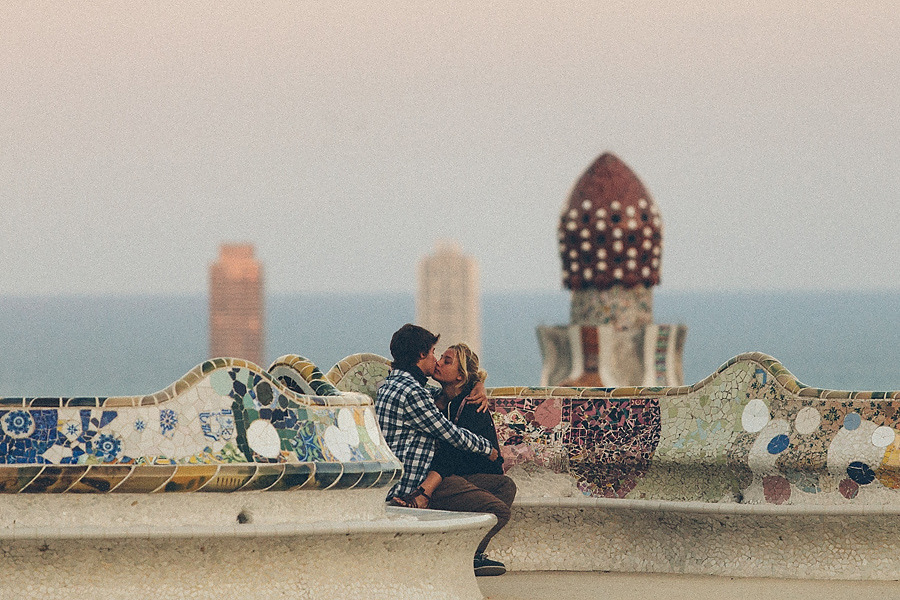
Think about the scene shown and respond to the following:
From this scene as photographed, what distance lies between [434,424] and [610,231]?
1888cm

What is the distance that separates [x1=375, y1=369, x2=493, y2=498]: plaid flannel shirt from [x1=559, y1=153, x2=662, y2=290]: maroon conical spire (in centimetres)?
1823

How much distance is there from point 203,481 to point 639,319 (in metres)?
21.3

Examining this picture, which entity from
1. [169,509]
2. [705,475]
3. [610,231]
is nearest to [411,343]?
[169,509]

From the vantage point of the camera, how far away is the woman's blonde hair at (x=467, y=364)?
33.5 ft

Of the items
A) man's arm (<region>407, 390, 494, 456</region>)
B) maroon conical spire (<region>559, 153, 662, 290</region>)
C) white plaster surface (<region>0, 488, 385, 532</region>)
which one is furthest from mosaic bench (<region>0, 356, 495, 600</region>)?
maroon conical spire (<region>559, 153, 662, 290</region>)

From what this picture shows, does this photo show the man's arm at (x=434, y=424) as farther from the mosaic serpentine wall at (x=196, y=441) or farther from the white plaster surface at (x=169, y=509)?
the white plaster surface at (x=169, y=509)

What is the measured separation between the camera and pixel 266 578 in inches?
328

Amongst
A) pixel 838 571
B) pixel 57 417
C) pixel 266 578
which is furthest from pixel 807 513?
pixel 57 417

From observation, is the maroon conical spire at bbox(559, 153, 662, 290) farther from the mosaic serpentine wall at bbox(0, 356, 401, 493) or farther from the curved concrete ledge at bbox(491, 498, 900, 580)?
the mosaic serpentine wall at bbox(0, 356, 401, 493)

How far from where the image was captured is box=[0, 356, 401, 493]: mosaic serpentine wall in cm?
812

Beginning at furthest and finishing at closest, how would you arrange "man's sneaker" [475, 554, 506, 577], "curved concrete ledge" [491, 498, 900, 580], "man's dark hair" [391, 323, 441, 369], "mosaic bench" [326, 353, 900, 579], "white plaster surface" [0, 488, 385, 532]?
"mosaic bench" [326, 353, 900, 579], "curved concrete ledge" [491, 498, 900, 580], "man's sneaker" [475, 554, 506, 577], "man's dark hair" [391, 323, 441, 369], "white plaster surface" [0, 488, 385, 532]

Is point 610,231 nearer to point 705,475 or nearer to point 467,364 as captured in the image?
point 705,475

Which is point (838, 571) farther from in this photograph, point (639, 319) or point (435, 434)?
point (639, 319)

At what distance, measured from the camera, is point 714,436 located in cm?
1126
